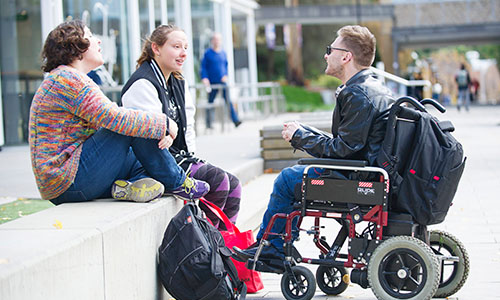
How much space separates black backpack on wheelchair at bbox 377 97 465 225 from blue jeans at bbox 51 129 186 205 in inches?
49.0

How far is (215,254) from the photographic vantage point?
4.40m

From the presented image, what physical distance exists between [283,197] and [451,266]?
107 cm

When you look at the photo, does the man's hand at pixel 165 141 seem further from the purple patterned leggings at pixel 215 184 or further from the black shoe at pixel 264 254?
the black shoe at pixel 264 254

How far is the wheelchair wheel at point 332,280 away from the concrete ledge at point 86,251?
0.96m

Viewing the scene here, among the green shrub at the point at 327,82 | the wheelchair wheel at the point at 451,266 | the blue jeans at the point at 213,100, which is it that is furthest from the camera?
the green shrub at the point at 327,82

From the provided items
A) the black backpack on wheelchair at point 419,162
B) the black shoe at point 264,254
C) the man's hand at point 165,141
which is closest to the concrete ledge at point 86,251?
the man's hand at point 165,141

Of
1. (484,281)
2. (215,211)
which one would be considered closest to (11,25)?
(215,211)

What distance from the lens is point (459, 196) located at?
28.5ft

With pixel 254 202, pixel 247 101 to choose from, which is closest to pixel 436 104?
Answer: pixel 254 202

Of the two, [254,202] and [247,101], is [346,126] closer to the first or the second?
[254,202]

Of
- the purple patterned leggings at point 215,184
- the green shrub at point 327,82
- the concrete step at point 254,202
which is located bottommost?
the concrete step at point 254,202

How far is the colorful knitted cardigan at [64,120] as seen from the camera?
14.2 feet

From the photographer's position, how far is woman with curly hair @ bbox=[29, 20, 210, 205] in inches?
170

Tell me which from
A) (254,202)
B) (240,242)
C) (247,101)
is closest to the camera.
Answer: (240,242)
